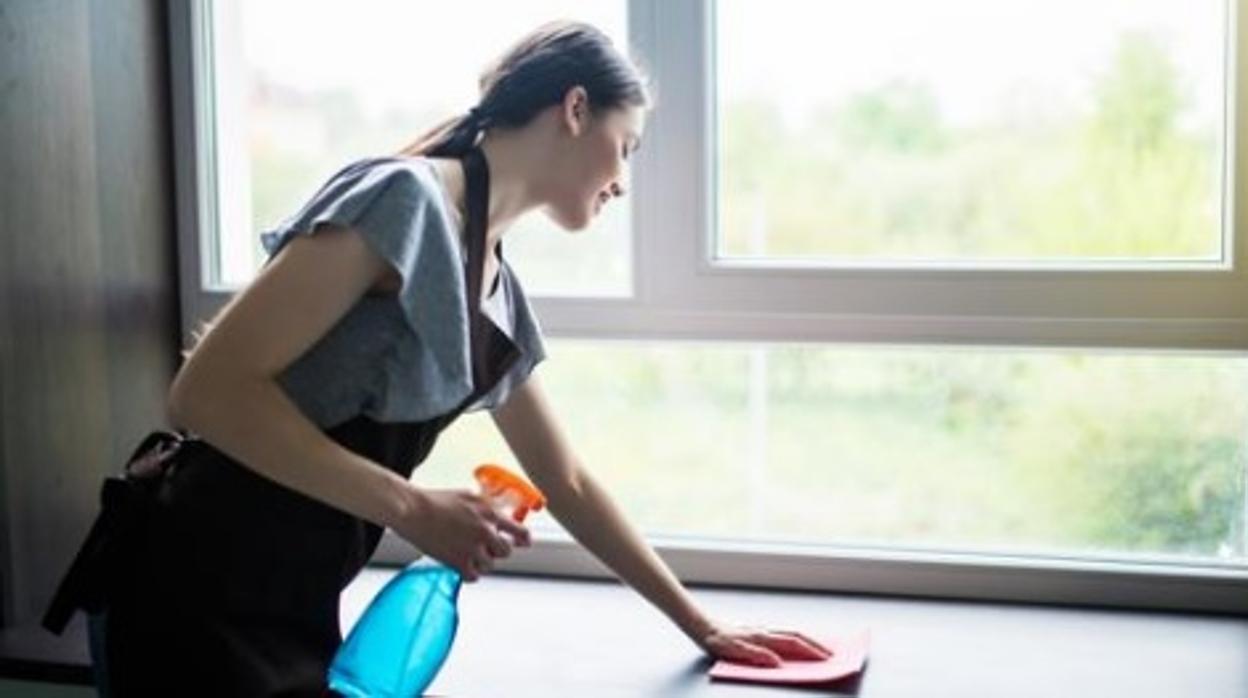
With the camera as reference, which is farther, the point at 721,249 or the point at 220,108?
the point at 220,108

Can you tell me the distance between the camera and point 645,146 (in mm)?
1857

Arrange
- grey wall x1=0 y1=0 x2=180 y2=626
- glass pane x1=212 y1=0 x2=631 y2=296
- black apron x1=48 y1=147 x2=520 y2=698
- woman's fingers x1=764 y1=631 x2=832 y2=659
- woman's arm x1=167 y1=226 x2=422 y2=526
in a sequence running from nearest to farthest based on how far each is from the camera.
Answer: woman's arm x1=167 y1=226 x2=422 y2=526 < black apron x1=48 y1=147 x2=520 y2=698 < woman's fingers x1=764 y1=631 x2=832 y2=659 < grey wall x1=0 y1=0 x2=180 y2=626 < glass pane x1=212 y1=0 x2=631 y2=296

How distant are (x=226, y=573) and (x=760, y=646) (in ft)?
1.91

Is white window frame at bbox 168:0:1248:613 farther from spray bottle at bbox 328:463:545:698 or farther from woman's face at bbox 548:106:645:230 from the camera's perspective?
spray bottle at bbox 328:463:545:698

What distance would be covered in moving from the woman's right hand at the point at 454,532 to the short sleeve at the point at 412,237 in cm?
13

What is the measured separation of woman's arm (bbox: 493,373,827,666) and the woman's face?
23 cm

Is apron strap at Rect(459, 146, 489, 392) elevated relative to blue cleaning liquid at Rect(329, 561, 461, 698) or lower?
elevated

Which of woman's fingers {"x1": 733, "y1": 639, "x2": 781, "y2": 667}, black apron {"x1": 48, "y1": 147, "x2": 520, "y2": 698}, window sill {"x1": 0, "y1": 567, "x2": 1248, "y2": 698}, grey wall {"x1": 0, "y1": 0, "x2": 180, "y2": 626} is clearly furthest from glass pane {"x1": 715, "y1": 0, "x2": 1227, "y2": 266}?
grey wall {"x1": 0, "y1": 0, "x2": 180, "y2": 626}

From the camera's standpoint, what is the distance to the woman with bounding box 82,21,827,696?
3.64 ft

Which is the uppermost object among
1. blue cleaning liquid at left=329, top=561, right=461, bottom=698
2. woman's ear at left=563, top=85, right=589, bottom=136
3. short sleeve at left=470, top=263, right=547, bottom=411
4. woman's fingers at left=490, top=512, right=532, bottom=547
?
woman's ear at left=563, top=85, right=589, bottom=136

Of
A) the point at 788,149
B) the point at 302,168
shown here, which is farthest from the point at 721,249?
the point at 302,168

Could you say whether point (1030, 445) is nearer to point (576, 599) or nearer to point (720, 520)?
point (720, 520)

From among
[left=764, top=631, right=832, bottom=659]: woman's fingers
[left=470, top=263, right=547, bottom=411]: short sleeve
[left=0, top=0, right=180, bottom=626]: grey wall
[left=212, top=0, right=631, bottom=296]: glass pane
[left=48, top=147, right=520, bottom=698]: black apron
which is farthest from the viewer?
[left=212, top=0, right=631, bottom=296]: glass pane

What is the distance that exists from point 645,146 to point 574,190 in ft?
1.81
